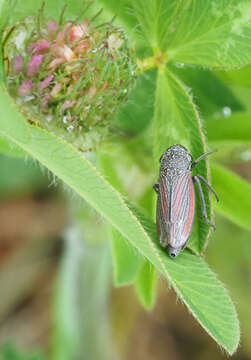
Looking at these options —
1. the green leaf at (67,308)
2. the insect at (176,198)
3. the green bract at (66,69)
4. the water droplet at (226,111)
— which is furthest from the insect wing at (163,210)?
the green leaf at (67,308)

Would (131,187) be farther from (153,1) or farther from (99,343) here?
(99,343)

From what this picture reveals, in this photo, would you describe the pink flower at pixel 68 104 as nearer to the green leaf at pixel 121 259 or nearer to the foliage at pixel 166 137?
the foliage at pixel 166 137

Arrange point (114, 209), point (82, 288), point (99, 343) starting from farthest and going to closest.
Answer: point (99, 343), point (82, 288), point (114, 209)

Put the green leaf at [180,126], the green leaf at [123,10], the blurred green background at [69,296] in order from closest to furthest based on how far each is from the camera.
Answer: the green leaf at [180,126], the green leaf at [123,10], the blurred green background at [69,296]

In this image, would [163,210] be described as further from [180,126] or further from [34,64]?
[34,64]

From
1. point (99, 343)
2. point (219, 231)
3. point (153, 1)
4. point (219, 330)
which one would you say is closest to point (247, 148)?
point (153, 1)
